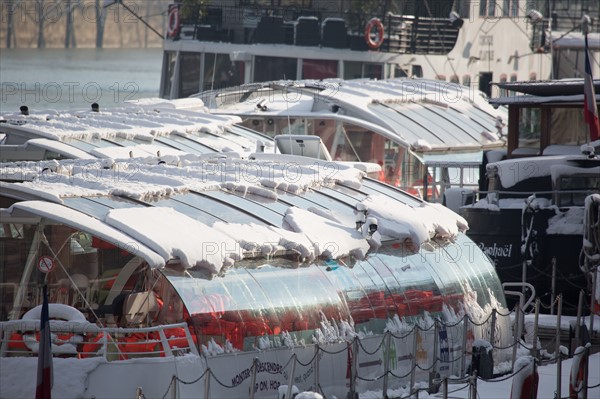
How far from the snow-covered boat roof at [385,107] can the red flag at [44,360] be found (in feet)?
80.0

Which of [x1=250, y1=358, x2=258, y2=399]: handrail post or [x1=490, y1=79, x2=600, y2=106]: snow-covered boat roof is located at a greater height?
[x1=490, y1=79, x2=600, y2=106]: snow-covered boat roof

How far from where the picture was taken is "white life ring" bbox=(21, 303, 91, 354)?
1655 cm

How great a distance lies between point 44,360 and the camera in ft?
50.2

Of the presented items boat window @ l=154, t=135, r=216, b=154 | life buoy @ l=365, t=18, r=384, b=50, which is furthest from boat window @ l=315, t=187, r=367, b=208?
life buoy @ l=365, t=18, r=384, b=50

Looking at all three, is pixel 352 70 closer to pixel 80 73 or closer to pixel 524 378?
pixel 524 378

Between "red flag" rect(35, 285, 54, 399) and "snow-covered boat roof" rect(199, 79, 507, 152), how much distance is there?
24377 millimetres

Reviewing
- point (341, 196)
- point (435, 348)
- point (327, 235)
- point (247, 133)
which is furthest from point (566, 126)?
point (327, 235)

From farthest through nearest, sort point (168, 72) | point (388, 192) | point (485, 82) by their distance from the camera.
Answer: point (485, 82), point (168, 72), point (388, 192)

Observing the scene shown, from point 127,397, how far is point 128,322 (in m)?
1.26

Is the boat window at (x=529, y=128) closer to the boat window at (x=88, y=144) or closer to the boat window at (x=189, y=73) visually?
the boat window at (x=88, y=144)

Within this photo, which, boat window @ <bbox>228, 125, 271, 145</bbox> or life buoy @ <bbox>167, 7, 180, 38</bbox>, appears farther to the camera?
life buoy @ <bbox>167, 7, 180, 38</bbox>

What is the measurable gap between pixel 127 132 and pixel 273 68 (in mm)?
17520

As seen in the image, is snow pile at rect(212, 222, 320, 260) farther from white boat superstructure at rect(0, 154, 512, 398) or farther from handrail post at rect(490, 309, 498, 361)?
handrail post at rect(490, 309, 498, 361)

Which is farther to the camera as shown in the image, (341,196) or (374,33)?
(374,33)
